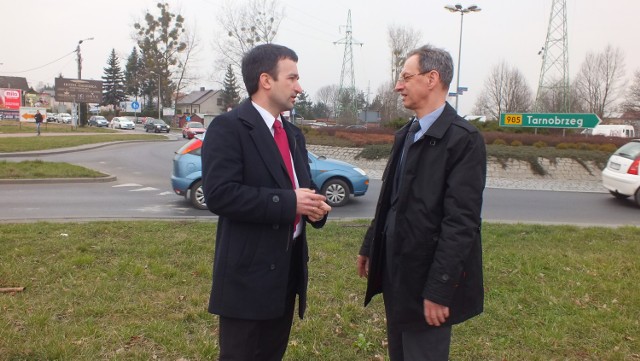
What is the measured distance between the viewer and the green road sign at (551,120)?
75.6 ft

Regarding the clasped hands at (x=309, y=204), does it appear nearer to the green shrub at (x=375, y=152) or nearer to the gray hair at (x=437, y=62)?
the gray hair at (x=437, y=62)

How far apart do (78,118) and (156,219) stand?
48.9 meters

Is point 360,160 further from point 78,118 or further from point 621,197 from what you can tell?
point 78,118

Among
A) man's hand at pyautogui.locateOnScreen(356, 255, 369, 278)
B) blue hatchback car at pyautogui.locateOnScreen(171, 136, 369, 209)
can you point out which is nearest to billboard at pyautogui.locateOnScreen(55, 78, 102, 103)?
blue hatchback car at pyautogui.locateOnScreen(171, 136, 369, 209)

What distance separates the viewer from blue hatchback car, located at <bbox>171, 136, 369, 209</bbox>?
10.4 meters

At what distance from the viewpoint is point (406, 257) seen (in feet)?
7.77

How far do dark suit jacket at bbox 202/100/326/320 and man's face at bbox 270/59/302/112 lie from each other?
0.13m

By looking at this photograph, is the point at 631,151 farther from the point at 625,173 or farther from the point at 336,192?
the point at 336,192

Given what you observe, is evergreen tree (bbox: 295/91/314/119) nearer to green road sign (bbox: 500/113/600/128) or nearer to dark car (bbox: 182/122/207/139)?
dark car (bbox: 182/122/207/139)

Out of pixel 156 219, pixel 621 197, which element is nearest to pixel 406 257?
pixel 156 219

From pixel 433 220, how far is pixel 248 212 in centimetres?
86

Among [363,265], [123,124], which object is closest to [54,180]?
[363,265]

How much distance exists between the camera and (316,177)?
1090cm

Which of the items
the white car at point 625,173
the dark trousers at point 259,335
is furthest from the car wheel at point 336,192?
the dark trousers at point 259,335
